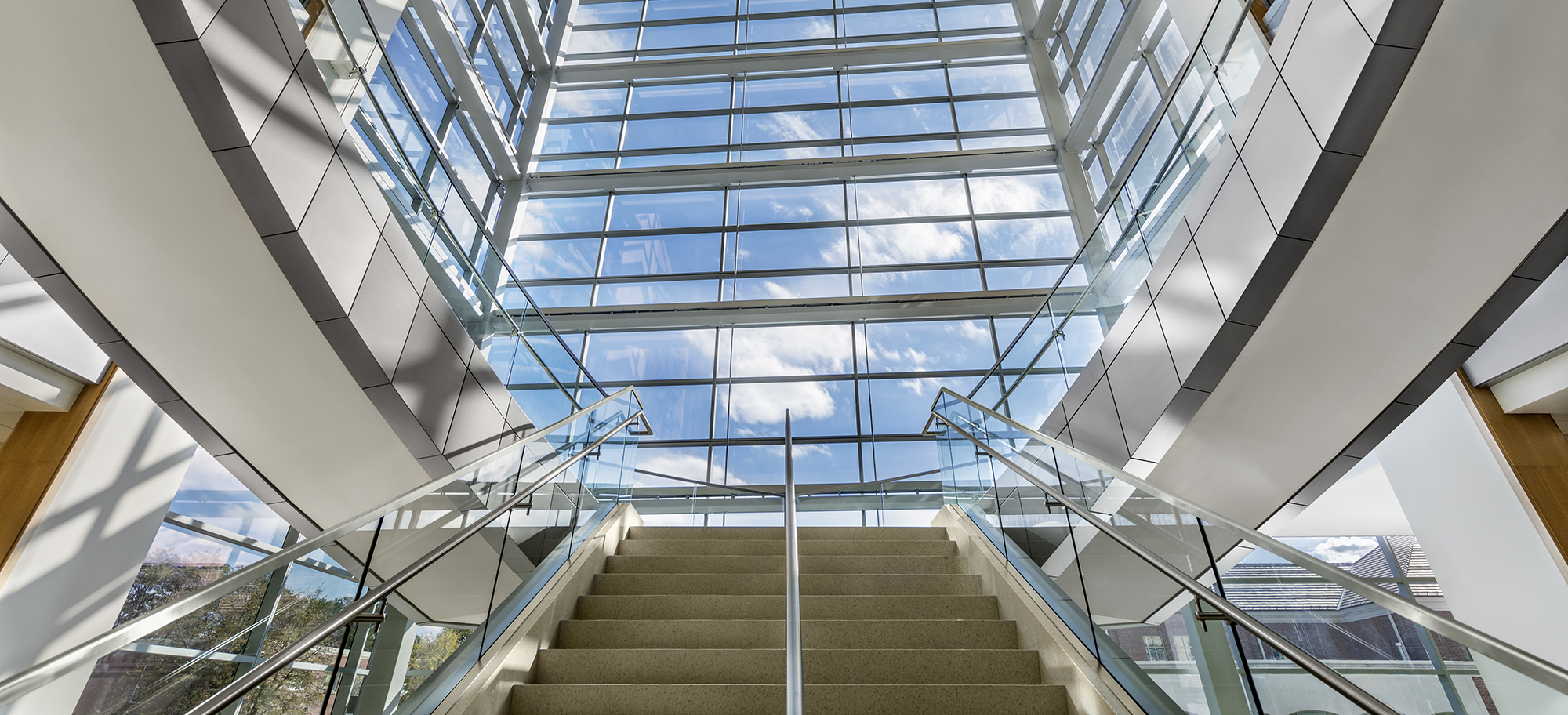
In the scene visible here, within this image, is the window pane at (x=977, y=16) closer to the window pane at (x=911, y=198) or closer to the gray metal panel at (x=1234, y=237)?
the window pane at (x=911, y=198)

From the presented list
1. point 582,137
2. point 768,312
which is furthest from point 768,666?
point 582,137

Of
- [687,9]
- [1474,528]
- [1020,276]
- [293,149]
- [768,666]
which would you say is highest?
[687,9]

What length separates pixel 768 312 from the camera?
11.8 metres

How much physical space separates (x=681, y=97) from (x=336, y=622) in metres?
13.6

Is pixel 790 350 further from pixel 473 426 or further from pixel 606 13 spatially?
pixel 606 13

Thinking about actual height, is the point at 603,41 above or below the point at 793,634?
above

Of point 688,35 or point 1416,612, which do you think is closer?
point 1416,612

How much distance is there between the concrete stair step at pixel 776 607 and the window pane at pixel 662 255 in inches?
342

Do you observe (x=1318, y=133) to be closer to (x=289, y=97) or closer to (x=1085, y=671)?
(x=1085, y=671)

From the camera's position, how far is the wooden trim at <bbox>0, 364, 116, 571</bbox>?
16.4ft

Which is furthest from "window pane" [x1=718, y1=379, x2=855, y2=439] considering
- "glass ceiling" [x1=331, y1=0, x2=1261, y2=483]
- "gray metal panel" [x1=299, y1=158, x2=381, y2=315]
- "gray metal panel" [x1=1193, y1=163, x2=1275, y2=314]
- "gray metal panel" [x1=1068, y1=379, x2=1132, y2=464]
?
"gray metal panel" [x1=299, y1=158, x2=381, y2=315]

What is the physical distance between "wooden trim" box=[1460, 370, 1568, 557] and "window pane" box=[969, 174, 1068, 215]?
7.30m

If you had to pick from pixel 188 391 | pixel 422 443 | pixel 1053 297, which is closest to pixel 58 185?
Answer: pixel 188 391

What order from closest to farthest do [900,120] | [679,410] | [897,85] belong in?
[679,410] < [900,120] < [897,85]
